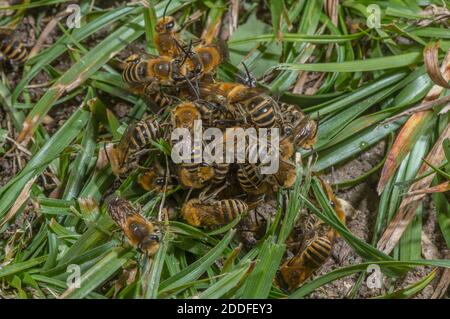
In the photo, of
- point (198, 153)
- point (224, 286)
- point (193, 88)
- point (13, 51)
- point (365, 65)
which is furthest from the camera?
point (13, 51)

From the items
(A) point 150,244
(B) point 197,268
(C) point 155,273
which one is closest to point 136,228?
(A) point 150,244

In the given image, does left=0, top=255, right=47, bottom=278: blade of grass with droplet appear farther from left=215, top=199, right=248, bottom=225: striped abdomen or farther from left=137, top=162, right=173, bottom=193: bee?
left=215, top=199, right=248, bottom=225: striped abdomen

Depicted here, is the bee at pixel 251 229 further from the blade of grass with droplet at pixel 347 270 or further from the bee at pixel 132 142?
the bee at pixel 132 142

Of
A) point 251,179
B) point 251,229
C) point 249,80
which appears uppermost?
point 249,80

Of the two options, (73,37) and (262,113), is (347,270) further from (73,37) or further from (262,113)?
(73,37)

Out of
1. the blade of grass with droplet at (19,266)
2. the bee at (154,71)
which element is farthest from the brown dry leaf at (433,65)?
the blade of grass with droplet at (19,266)

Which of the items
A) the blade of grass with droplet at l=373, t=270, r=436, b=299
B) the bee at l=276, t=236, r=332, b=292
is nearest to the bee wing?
the bee at l=276, t=236, r=332, b=292
